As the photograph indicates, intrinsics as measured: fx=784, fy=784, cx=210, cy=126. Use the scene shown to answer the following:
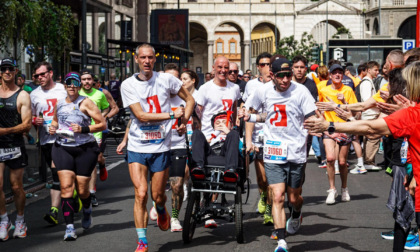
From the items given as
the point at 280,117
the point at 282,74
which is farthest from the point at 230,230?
the point at 282,74

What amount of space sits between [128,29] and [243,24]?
66071 mm

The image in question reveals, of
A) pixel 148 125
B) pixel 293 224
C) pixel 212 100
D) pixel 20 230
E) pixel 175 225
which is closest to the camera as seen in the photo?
pixel 148 125

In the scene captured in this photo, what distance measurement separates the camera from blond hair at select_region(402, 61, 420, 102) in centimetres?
545

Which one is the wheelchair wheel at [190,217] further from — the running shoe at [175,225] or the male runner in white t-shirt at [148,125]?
the running shoe at [175,225]

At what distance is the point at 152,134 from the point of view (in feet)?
25.8

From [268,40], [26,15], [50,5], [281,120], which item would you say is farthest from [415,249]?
[268,40]

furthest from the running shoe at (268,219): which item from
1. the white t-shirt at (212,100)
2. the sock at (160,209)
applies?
the sock at (160,209)

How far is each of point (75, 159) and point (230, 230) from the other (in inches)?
77.9

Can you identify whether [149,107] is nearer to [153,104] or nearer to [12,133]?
[153,104]

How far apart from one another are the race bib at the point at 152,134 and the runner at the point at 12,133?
5.75 feet

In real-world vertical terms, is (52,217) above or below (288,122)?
below

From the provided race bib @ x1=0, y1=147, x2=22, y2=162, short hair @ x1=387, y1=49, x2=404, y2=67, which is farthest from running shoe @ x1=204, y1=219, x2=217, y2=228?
short hair @ x1=387, y1=49, x2=404, y2=67

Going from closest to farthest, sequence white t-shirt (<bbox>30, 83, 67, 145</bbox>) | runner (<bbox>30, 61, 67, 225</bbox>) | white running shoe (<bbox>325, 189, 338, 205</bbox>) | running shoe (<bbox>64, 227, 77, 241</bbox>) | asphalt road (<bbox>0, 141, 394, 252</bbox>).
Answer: asphalt road (<bbox>0, 141, 394, 252</bbox>)
running shoe (<bbox>64, 227, 77, 241</bbox>)
runner (<bbox>30, 61, 67, 225</bbox>)
white t-shirt (<bbox>30, 83, 67, 145</bbox>)
white running shoe (<bbox>325, 189, 338, 205</bbox>)

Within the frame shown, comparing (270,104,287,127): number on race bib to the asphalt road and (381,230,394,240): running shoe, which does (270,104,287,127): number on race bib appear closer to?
the asphalt road
